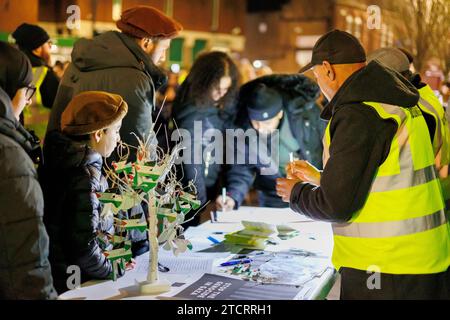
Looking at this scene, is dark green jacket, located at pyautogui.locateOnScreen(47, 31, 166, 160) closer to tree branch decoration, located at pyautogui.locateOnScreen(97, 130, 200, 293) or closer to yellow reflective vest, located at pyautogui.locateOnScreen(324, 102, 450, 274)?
tree branch decoration, located at pyautogui.locateOnScreen(97, 130, 200, 293)

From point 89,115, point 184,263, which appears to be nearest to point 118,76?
point 89,115

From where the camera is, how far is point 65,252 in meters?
2.61

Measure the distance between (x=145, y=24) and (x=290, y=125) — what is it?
1381 millimetres

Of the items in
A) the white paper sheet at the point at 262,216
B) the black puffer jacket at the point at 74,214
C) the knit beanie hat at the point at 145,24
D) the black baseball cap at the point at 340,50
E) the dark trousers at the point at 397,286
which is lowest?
the white paper sheet at the point at 262,216

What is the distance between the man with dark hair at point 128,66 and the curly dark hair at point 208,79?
634 millimetres

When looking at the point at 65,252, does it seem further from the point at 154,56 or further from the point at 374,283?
the point at 154,56

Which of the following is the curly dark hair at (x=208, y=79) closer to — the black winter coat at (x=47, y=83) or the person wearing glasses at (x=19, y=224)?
the black winter coat at (x=47, y=83)

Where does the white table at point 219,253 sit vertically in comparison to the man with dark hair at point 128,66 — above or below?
below

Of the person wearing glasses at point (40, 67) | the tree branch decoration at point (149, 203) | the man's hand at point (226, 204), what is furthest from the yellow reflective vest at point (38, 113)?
the tree branch decoration at point (149, 203)

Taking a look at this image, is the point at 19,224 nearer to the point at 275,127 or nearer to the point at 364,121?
the point at 364,121

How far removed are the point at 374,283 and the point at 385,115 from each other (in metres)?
0.63

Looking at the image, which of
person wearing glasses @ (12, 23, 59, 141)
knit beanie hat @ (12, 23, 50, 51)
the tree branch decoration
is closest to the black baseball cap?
the tree branch decoration

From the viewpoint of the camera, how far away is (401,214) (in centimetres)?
232

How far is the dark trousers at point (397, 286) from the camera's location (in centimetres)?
238
